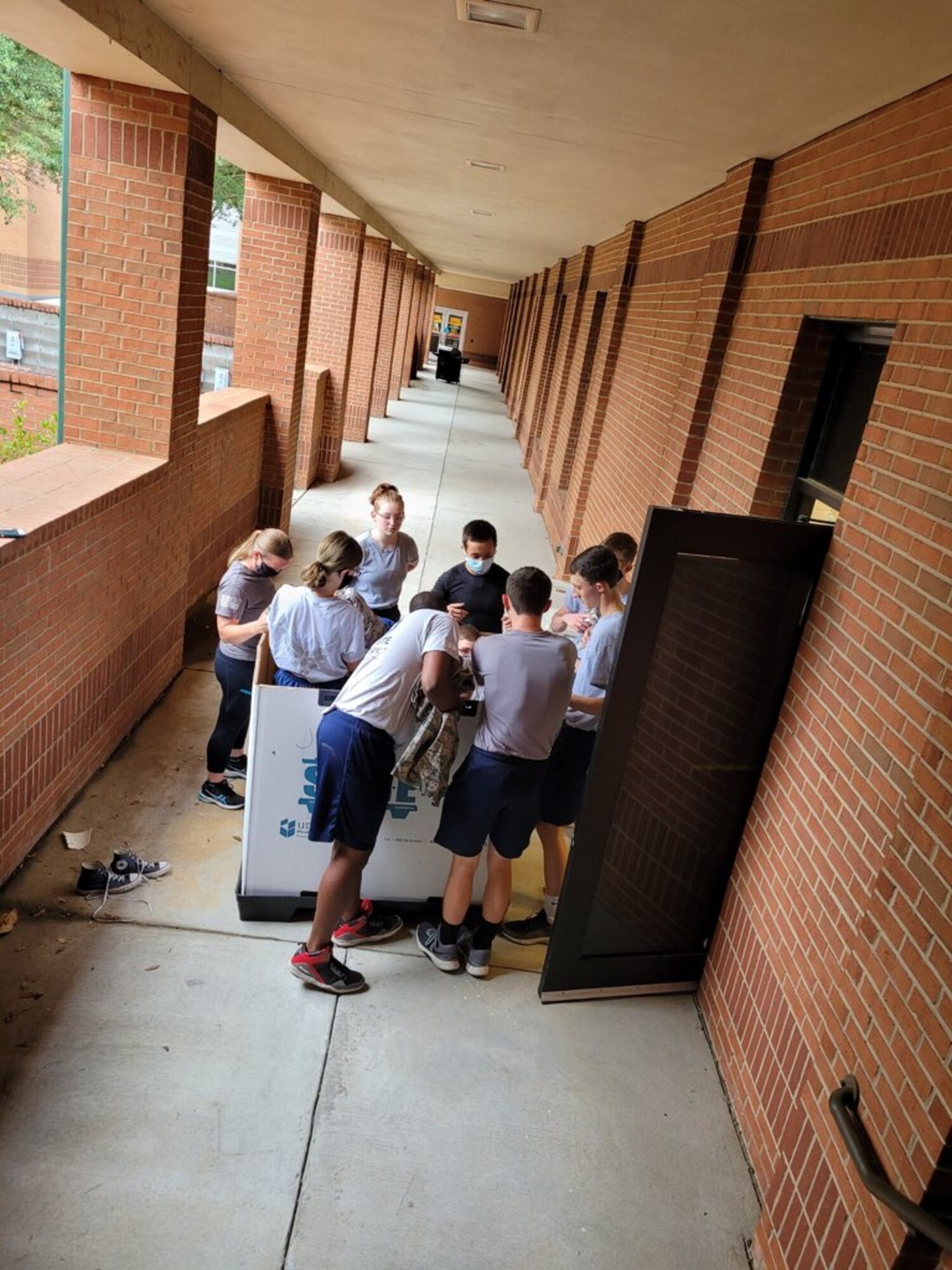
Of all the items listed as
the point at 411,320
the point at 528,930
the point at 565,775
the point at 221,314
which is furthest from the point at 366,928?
the point at 221,314

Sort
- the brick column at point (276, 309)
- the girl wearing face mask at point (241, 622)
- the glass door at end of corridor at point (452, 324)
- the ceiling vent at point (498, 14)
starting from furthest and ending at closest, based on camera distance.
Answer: the glass door at end of corridor at point (452, 324) → the brick column at point (276, 309) → the girl wearing face mask at point (241, 622) → the ceiling vent at point (498, 14)

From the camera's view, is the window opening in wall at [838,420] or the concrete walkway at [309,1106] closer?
the concrete walkway at [309,1106]

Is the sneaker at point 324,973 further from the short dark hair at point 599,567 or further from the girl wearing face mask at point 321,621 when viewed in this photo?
the short dark hair at point 599,567

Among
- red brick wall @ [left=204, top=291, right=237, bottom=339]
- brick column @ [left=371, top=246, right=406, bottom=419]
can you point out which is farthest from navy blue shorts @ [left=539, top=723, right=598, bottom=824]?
red brick wall @ [left=204, top=291, right=237, bottom=339]

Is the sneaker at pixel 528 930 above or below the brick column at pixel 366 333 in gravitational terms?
below

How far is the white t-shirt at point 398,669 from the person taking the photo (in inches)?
146

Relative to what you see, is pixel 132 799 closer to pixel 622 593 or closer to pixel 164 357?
pixel 164 357

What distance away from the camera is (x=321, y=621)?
421 cm

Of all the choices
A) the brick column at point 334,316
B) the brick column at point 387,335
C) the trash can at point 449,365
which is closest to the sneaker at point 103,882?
the brick column at point 334,316

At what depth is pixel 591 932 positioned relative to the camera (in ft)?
13.4

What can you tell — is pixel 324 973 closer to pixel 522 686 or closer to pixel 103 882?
pixel 103 882

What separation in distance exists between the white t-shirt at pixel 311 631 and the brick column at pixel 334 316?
932cm

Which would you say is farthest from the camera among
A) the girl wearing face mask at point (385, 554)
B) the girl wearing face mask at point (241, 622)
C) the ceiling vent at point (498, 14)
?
the girl wearing face mask at point (385, 554)

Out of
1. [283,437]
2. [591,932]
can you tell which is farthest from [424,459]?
[591,932]
